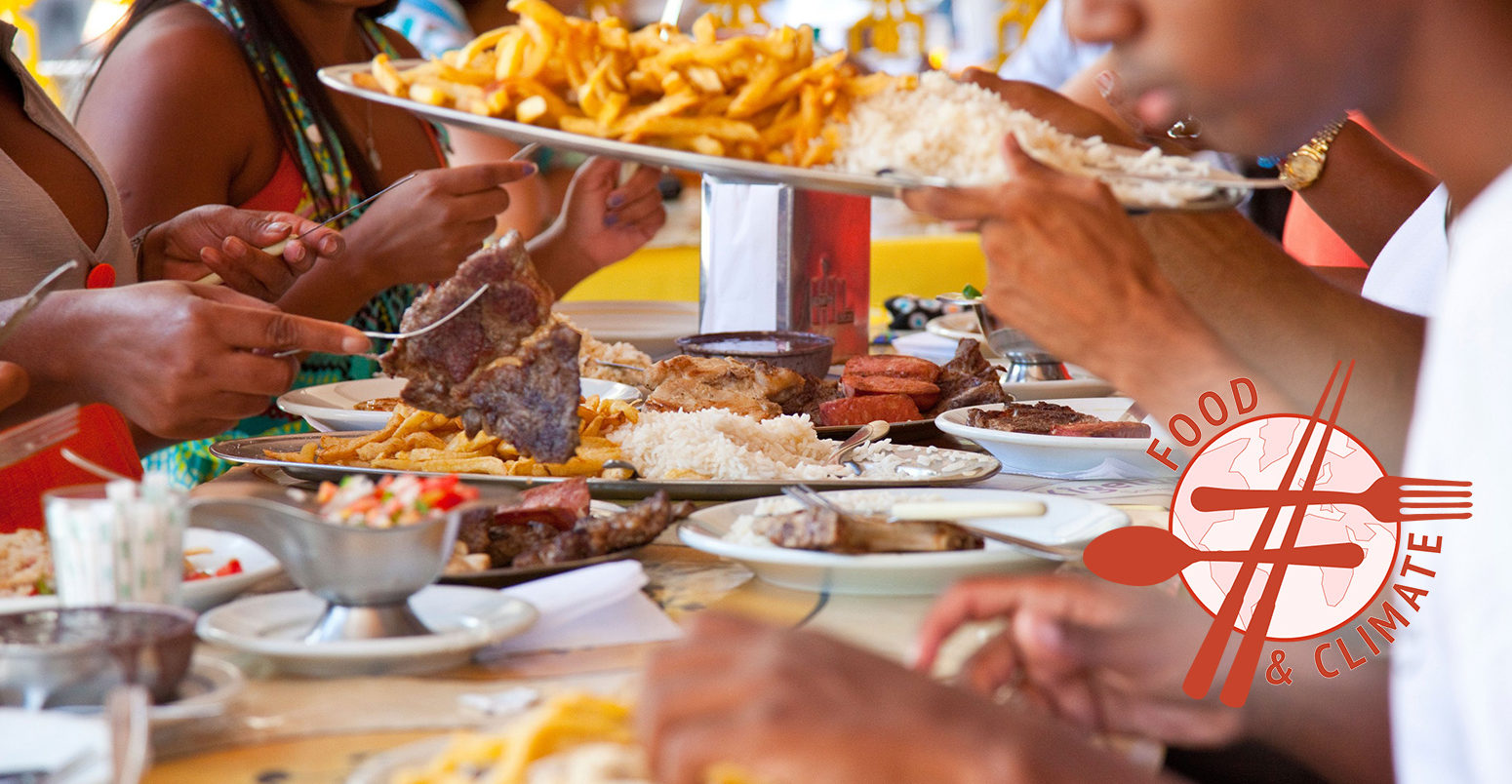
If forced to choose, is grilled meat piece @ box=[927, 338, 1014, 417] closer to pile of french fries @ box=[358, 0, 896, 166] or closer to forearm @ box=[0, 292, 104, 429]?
pile of french fries @ box=[358, 0, 896, 166]

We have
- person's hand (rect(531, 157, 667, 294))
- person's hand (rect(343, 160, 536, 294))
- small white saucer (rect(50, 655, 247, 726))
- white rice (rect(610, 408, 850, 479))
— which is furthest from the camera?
person's hand (rect(531, 157, 667, 294))

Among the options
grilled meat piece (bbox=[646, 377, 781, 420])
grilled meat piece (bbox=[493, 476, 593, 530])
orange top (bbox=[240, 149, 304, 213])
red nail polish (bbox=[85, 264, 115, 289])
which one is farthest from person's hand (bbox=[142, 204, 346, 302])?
grilled meat piece (bbox=[493, 476, 593, 530])

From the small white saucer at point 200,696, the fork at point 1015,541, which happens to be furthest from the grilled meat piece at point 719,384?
the small white saucer at point 200,696

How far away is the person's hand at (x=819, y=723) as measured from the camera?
2.51ft

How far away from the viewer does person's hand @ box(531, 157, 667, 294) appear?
333 cm

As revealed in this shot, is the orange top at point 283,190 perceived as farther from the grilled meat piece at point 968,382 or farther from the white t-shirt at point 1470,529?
the white t-shirt at point 1470,529

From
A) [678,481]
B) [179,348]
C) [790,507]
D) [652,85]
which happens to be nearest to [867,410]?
[678,481]

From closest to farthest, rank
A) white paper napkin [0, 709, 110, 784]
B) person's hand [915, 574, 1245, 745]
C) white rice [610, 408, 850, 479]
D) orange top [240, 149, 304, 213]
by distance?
white paper napkin [0, 709, 110, 784] → person's hand [915, 574, 1245, 745] → white rice [610, 408, 850, 479] → orange top [240, 149, 304, 213]

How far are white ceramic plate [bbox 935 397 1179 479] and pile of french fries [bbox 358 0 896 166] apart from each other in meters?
0.75

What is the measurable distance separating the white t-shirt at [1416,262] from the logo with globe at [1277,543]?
0.74 m

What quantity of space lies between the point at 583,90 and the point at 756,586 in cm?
57

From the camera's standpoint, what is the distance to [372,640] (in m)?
1.11

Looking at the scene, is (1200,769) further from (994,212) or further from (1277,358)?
(994,212)

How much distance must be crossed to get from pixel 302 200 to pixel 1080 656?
2.28 meters
